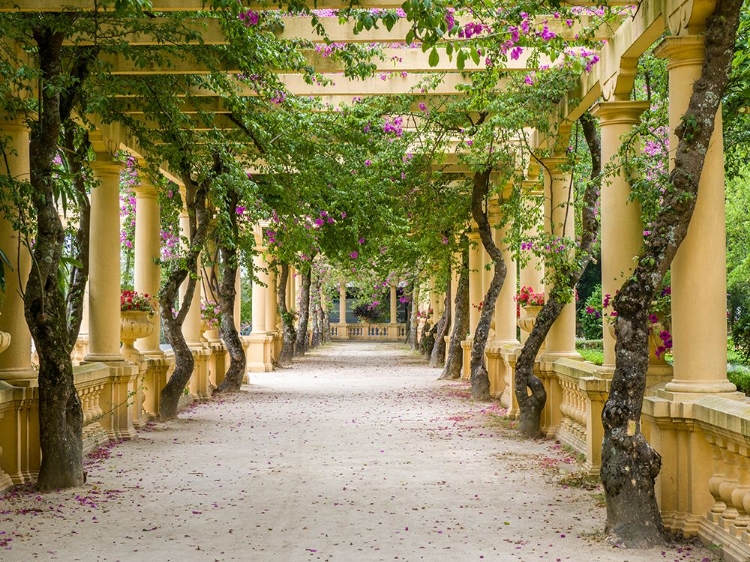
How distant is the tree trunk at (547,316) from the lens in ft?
37.1

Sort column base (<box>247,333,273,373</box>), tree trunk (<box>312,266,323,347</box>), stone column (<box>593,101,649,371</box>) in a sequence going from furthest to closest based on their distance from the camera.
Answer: tree trunk (<box>312,266,323,347</box>)
column base (<box>247,333,273,373</box>)
stone column (<box>593,101,649,371</box>)

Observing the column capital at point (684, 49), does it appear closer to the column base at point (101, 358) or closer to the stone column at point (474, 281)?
the column base at point (101, 358)

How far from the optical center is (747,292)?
1302 inches

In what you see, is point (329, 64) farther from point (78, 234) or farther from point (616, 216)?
point (616, 216)

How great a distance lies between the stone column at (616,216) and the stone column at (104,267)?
244 inches

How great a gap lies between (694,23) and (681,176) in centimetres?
110

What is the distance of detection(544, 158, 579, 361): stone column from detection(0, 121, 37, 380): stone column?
621 cm

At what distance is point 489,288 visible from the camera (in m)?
16.4

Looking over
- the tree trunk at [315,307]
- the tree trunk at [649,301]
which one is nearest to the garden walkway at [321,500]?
the tree trunk at [649,301]

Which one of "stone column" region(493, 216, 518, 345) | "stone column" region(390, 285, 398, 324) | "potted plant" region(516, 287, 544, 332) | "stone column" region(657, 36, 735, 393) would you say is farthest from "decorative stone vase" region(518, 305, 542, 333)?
"stone column" region(390, 285, 398, 324)

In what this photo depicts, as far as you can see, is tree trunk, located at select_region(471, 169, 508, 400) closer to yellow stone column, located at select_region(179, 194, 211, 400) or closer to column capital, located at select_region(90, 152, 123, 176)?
column capital, located at select_region(90, 152, 123, 176)

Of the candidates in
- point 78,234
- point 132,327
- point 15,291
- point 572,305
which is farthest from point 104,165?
point 572,305

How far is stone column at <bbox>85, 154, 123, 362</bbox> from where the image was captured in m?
12.0

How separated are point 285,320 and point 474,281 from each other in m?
8.83
